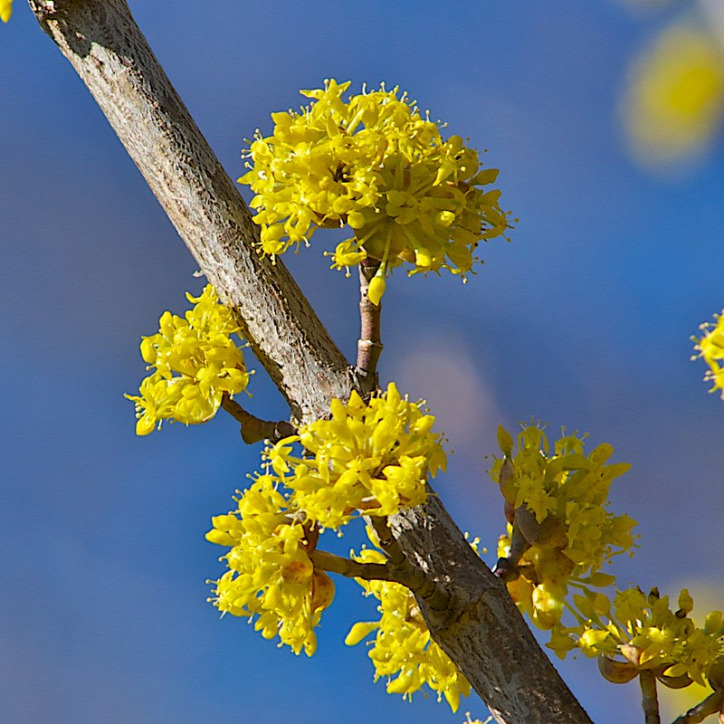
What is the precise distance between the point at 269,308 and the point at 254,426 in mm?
156

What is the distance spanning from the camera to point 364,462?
998 millimetres

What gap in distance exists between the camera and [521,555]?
4.09 feet

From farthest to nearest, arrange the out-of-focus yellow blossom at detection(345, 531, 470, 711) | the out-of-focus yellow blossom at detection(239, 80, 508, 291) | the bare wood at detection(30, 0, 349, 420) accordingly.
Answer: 1. the out-of-focus yellow blossom at detection(345, 531, 470, 711)
2. the bare wood at detection(30, 0, 349, 420)
3. the out-of-focus yellow blossom at detection(239, 80, 508, 291)

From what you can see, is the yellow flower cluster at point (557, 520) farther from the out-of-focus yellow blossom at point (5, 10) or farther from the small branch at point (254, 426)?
the out-of-focus yellow blossom at point (5, 10)

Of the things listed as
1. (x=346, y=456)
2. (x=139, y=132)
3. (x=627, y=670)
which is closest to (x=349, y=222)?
(x=346, y=456)

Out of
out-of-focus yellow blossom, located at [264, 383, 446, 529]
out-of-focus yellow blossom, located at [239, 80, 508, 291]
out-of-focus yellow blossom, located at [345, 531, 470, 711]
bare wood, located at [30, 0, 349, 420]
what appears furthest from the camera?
out-of-focus yellow blossom, located at [345, 531, 470, 711]

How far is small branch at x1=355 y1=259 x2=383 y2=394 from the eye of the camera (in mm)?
1176

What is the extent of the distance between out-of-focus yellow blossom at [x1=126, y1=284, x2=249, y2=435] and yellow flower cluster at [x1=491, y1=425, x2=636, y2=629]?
1.20ft

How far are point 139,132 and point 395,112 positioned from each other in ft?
1.12

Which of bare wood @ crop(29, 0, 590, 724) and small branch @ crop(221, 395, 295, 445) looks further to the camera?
small branch @ crop(221, 395, 295, 445)

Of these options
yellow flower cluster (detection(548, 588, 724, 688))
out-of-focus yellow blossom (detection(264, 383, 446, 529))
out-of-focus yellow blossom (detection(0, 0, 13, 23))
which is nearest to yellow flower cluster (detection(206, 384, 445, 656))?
out-of-focus yellow blossom (detection(264, 383, 446, 529))

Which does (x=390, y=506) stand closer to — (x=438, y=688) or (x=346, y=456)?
(x=346, y=456)

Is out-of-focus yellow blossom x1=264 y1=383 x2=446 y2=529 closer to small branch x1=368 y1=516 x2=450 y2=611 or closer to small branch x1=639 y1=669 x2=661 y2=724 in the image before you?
small branch x1=368 y1=516 x2=450 y2=611

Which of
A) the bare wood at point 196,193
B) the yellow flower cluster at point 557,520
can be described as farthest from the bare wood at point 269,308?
the yellow flower cluster at point 557,520
